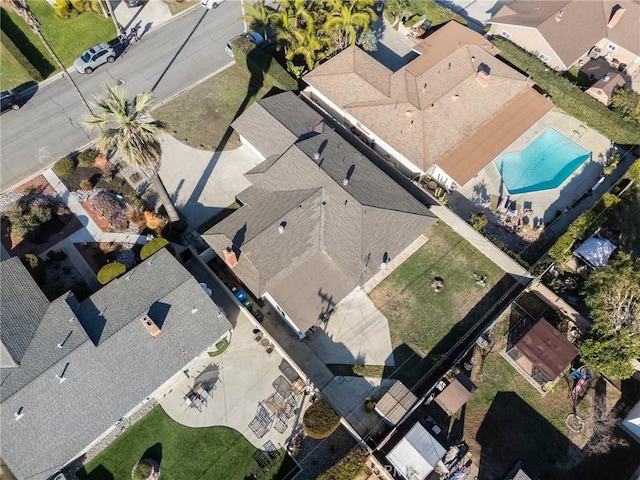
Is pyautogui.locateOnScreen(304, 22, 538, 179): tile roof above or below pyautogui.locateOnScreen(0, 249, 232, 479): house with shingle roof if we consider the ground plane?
above

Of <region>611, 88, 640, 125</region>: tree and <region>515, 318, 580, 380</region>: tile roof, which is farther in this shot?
→ <region>611, 88, 640, 125</region>: tree

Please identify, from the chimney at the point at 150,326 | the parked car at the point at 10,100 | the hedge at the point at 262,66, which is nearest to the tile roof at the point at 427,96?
the hedge at the point at 262,66

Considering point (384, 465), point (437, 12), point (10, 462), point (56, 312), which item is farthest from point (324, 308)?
point (437, 12)

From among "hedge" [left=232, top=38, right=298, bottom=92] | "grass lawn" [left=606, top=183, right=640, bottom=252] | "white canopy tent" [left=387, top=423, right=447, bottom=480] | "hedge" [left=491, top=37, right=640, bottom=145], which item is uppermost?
"hedge" [left=491, top=37, right=640, bottom=145]

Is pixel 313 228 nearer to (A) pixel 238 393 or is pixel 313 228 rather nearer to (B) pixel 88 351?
(A) pixel 238 393

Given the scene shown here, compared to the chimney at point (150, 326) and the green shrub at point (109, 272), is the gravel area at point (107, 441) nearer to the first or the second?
the chimney at point (150, 326)

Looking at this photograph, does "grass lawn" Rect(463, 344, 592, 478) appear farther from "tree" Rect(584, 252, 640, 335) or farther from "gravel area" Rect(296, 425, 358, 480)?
"gravel area" Rect(296, 425, 358, 480)

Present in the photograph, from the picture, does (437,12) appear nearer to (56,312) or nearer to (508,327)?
(508,327)

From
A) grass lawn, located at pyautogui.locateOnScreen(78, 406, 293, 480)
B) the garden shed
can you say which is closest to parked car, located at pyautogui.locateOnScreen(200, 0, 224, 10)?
grass lawn, located at pyautogui.locateOnScreen(78, 406, 293, 480)
